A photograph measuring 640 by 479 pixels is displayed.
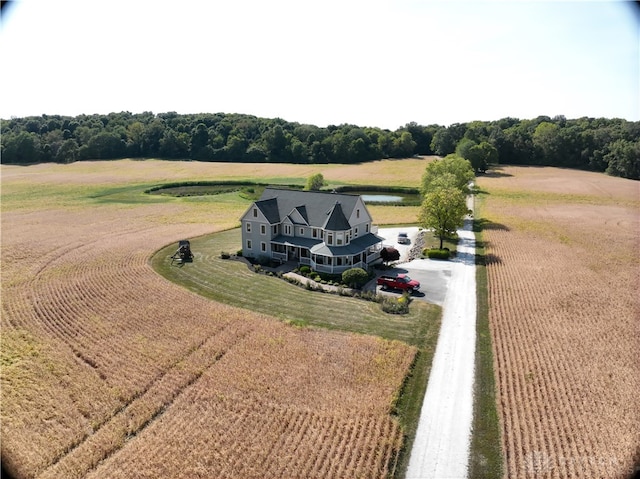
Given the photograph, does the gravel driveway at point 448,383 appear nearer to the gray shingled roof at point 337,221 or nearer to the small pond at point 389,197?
the gray shingled roof at point 337,221

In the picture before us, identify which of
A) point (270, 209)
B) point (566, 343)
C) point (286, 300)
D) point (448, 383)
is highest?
point (270, 209)

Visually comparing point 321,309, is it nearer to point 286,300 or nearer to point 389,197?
point 286,300

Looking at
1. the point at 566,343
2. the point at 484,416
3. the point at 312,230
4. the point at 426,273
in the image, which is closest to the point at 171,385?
the point at 484,416

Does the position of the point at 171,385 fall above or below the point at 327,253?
below

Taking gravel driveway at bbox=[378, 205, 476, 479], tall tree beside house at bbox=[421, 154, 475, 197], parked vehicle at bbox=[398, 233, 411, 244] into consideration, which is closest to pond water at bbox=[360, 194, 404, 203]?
tall tree beside house at bbox=[421, 154, 475, 197]

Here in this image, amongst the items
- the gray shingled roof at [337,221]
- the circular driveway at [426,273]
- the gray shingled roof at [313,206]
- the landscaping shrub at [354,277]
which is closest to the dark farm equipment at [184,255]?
the gray shingled roof at [313,206]

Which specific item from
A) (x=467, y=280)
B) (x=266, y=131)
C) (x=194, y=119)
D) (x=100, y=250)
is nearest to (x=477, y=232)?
(x=467, y=280)

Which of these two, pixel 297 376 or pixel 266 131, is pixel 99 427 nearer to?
pixel 297 376
